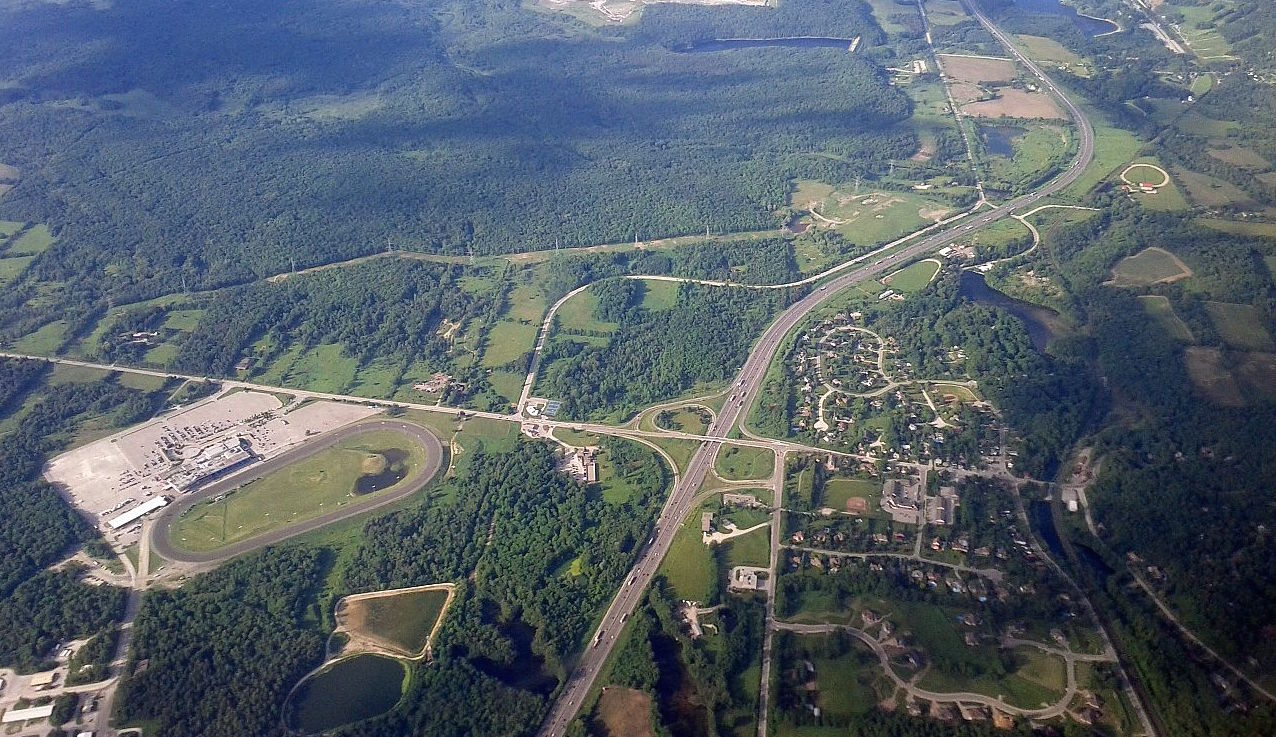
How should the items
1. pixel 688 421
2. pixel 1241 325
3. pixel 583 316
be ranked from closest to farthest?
pixel 688 421 < pixel 1241 325 < pixel 583 316

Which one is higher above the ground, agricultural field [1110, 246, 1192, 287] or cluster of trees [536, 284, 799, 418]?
cluster of trees [536, 284, 799, 418]

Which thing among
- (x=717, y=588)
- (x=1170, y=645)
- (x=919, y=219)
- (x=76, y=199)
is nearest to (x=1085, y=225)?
(x=919, y=219)

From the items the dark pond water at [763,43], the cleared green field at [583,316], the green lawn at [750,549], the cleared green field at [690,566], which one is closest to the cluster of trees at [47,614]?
the cleared green field at [690,566]

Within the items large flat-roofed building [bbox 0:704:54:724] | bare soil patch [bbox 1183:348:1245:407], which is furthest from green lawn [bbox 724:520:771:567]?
large flat-roofed building [bbox 0:704:54:724]

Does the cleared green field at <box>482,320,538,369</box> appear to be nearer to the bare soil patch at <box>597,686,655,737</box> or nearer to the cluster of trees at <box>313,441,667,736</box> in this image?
the cluster of trees at <box>313,441,667,736</box>

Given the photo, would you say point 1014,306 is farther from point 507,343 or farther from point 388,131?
point 388,131

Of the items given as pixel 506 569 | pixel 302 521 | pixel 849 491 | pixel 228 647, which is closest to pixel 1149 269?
pixel 849 491
